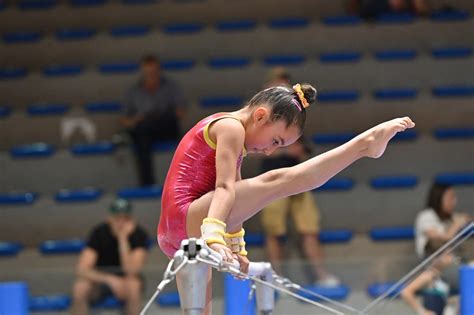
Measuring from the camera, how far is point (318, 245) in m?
7.53

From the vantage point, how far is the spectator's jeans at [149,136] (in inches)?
329

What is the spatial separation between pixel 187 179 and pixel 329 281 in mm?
2163

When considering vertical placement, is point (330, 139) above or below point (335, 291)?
above

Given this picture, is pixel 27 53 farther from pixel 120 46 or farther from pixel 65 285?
pixel 65 285

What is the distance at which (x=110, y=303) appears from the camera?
5738 millimetres

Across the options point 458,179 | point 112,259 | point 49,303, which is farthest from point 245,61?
point 49,303

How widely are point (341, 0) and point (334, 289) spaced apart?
4927 millimetres

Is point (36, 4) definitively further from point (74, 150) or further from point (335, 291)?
point (335, 291)

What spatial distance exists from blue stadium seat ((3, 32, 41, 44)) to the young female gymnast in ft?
21.2

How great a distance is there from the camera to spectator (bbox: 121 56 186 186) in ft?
27.5

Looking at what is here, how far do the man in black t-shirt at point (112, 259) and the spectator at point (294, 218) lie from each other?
41.3 inches

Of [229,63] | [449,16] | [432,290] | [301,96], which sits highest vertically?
[449,16]

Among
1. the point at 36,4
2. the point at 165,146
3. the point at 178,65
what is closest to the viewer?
the point at 165,146

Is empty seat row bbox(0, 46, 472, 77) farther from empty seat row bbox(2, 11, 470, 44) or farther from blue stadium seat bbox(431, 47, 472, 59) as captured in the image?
empty seat row bbox(2, 11, 470, 44)
